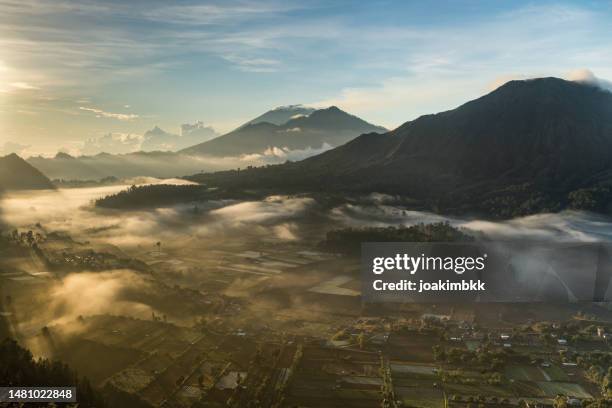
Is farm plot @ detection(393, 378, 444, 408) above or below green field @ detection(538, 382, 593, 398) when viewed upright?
above

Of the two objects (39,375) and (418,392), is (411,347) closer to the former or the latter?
(418,392)

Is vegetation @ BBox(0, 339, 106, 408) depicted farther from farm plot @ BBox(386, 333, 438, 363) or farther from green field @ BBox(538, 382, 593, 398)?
green field @ BBox(538, 382, 593, 398)

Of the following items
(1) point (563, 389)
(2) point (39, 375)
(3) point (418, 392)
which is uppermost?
(2) point (39, 375)

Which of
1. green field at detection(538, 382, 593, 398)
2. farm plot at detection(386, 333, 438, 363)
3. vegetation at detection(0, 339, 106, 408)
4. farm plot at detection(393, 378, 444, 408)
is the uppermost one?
vegetation at detection(0, 339, 106, 408)

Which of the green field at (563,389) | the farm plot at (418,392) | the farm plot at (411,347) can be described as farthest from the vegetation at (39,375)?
the green field at (563,389)

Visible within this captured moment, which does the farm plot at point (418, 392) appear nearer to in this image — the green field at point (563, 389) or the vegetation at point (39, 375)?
the green field at point (563, 389)

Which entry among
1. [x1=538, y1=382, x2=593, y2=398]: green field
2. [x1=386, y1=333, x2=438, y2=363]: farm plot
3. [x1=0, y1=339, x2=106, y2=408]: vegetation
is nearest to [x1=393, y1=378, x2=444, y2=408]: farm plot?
[x1=386, y1=333, x2=438, y2=363]: farm plot

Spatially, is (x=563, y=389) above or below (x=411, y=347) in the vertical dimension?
below

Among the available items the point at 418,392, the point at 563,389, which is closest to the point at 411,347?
the point at 418,392

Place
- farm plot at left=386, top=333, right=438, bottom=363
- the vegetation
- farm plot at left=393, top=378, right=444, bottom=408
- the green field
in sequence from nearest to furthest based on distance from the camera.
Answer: the vegetation → farm plot at left=393, top=378, right=444, bottom=408 → the green field → farm plot at left=386, top=333, right=438, bottom=363

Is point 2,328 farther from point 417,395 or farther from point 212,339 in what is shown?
point 417,395

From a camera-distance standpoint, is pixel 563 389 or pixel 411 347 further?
pixel 411 347

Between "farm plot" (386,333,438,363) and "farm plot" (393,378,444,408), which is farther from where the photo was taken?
"farm plot" (386,333,438,363)

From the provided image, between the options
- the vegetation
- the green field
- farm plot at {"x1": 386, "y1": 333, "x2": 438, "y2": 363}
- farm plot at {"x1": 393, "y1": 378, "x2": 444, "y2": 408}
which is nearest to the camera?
the vegetation
